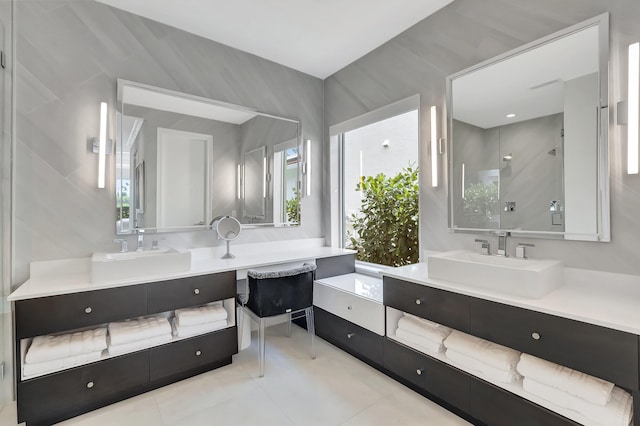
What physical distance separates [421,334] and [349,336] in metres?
0.70

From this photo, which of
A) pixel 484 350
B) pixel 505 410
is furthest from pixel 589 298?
pixel 505 410

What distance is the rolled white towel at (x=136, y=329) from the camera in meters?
1.85

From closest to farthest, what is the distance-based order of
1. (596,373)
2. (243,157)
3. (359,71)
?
(596,373)
(243,157)
(359,71)

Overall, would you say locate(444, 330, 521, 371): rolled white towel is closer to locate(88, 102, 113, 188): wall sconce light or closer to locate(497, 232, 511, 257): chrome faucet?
locate(497, 232, 511, 257): chrome faucet

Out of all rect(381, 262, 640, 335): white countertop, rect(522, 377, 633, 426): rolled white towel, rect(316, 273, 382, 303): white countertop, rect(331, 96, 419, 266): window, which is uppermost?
rect(331, 96, 419, 266): window

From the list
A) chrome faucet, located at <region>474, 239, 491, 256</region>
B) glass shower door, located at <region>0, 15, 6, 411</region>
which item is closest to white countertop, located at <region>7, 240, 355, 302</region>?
glass shower door, located at <region>0, 15, 6, 411</region>

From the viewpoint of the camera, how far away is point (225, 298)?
7.28 feet

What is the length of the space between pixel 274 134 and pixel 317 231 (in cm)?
117

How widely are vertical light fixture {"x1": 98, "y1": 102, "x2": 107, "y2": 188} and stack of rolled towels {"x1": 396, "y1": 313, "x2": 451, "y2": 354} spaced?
2.35 metres

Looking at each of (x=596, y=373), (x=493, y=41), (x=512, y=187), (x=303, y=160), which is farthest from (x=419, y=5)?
(x=596, y=373)

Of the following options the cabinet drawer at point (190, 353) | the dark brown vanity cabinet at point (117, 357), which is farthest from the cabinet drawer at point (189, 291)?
the cabinet drawer at point (190, 353)

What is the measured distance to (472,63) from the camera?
2.13m

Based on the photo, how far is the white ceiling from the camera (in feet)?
7.25

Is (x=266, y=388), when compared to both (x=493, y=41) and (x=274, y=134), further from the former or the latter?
(x=493, y=41)
